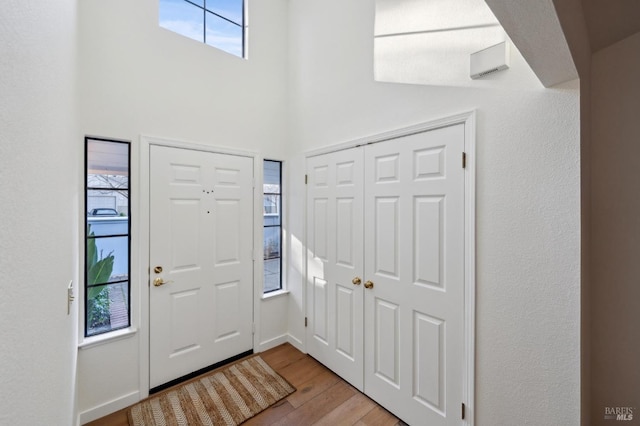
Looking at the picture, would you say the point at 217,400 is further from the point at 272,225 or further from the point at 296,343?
the point at 272,225

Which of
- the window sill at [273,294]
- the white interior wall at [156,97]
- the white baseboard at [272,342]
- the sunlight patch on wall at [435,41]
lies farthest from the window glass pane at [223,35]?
the white baseboard at [272,342]

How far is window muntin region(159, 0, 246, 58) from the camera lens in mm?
2424

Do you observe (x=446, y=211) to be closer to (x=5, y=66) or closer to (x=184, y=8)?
(x=5, y=66)

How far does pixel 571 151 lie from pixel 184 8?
3247 millimetres

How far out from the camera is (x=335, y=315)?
2467 millimetres

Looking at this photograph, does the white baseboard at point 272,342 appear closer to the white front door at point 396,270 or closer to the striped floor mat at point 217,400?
the striped floor mat at point 217,400

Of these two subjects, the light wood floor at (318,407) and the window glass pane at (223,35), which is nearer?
the light wood floor at (318,407)

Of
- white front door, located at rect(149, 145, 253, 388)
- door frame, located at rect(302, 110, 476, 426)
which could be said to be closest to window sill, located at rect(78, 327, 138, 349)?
white front door, located at rect(149, 145, 253, 388)

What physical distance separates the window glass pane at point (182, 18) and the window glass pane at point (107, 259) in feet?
6.29

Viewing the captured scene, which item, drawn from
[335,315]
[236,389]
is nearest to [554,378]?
[335,315]

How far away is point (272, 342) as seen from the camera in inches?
115

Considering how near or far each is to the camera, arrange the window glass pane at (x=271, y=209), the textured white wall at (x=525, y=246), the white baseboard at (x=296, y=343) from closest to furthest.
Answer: the textured white wall at (x=525, y=246), the white baseboard at (x=296, y=343), the window glass pane at (x=271, y=209)

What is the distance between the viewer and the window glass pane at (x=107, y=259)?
2.05 metres

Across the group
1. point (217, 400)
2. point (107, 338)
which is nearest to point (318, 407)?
point (217, 400)
